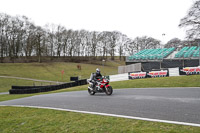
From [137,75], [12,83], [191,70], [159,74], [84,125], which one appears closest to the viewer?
[84,125]

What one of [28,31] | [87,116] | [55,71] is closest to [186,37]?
[87,116]

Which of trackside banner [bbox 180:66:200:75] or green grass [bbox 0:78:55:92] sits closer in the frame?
trackside banner [bbox 180:66:200:75]

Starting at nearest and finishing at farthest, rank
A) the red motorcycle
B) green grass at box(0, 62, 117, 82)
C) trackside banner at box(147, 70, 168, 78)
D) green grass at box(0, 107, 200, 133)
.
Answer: green grass at box(0, 107, 200, 133)
the red motorcycle
trackside banner at box(147, 70, 168, 78)
green grass at box(0, 62, 117, 82)

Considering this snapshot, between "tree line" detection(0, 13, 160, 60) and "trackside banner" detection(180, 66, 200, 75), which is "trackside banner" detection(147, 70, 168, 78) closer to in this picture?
"trackside banner" detection(180, 66, 200, 75)

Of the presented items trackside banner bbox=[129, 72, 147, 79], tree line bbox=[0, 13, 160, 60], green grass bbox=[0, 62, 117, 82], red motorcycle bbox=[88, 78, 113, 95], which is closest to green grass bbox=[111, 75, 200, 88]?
trackside banner bbox=[129, 72, 147, 79]

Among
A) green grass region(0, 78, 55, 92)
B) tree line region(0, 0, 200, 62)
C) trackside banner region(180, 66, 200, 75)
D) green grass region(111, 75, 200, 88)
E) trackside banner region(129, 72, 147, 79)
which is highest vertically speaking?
tree line region(0, 0, 200, 62)

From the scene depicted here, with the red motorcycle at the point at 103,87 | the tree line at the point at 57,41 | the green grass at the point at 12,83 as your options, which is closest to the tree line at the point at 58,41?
the tree line at the point at 57,41

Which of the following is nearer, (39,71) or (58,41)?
(39,71)

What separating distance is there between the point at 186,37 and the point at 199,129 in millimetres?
20164

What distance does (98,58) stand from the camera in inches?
3132

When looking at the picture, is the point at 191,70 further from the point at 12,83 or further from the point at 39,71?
the point at 39,71

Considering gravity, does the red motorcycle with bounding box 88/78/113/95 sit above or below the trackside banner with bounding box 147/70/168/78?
below

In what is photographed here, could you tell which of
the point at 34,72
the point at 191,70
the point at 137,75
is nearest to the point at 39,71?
the point at 34,72

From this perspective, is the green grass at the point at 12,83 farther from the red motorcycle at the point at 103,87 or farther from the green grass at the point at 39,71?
the red motorcycle at the point at 103,87
